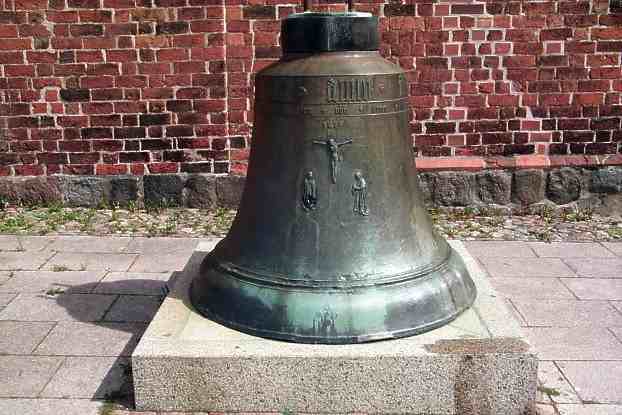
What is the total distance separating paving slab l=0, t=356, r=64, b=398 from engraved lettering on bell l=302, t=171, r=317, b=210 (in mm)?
1434

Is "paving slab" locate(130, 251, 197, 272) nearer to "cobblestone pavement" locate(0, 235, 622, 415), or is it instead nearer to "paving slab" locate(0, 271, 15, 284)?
"cobblestone pavement" locate(0, 235, 622, 415)

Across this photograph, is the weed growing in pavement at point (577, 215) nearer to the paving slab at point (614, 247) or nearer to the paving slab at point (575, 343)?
the paving slab at point (614, 247)

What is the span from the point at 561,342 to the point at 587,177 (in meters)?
3.06

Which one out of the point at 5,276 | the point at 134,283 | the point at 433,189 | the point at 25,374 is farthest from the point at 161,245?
the point at 433,189

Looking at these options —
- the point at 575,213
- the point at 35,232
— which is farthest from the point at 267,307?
the point at 575,213

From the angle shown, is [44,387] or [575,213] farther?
[575,213]

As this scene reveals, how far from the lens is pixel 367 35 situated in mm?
2863

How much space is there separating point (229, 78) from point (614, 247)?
348cm

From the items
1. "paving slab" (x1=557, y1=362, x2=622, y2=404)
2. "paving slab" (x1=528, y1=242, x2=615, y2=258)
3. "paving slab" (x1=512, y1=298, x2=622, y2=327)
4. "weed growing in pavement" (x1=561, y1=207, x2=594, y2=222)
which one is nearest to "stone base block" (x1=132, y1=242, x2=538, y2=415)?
"paving slab" (x1=557, y1=362, x2=622, y2=404)

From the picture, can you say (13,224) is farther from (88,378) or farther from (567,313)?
(567,313)

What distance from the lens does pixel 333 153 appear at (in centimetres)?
283

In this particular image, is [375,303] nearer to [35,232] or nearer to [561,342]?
[561,342]

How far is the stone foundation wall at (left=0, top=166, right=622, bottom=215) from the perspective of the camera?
6105 mm

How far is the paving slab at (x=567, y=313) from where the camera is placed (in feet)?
12.2
